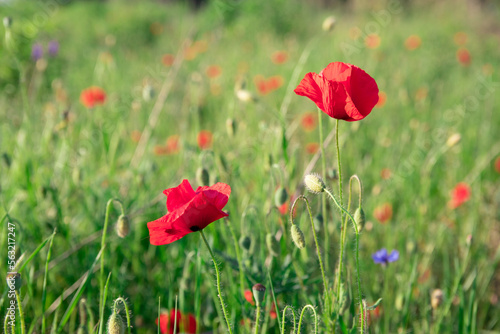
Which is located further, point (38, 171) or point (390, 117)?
point (390, 117)

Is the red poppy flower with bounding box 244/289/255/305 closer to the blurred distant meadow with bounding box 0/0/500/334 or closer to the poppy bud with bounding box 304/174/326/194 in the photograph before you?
the blurred distant meadow with bounding box 0/0/500/334

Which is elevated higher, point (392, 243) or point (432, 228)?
point (432, 228)

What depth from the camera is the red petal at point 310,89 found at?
0.75m

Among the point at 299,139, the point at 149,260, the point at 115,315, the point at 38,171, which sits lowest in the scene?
the point at 115,315

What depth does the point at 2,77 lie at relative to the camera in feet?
10.2

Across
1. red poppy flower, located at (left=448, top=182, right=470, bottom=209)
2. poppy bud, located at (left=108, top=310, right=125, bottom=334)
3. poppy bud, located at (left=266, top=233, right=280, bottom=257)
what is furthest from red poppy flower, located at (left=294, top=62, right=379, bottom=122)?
red poppy flower, located at (left=448, top=182, right=470, bottom=209)

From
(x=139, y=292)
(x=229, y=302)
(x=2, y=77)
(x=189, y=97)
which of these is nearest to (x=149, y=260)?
(x=139, y=292)

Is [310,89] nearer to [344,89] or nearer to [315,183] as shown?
[344,89]

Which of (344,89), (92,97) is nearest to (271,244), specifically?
(344,89)

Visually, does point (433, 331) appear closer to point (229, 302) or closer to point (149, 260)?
point (229, 302)

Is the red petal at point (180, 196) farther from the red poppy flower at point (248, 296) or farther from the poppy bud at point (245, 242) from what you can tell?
the red poppy flower at point (248, 296)

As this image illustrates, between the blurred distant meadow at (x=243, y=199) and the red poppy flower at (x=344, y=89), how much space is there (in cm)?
31

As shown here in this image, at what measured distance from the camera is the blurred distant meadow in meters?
1.04

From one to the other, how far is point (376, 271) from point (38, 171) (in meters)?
1.20
